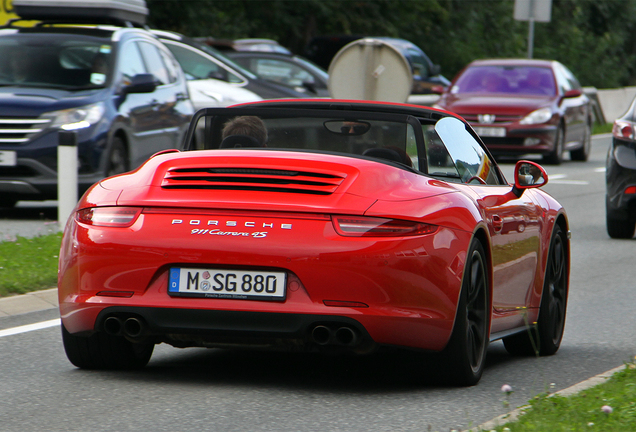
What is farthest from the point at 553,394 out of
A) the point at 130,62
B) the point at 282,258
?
the point at 130,62

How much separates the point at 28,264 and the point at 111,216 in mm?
3616

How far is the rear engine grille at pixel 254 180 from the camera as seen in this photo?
5363 millimetres

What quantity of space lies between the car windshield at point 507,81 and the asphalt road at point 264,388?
1485 cm

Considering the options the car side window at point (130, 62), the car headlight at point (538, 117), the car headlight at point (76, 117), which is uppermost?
the car side window at point (130, 62)

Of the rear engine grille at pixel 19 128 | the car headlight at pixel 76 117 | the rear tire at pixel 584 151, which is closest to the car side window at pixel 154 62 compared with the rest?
the car headlight at pixel 76 117

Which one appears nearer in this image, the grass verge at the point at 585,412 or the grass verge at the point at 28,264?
the grass verge at the point at 585,412

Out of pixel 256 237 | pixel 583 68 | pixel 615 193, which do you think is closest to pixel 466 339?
pixel 256 237

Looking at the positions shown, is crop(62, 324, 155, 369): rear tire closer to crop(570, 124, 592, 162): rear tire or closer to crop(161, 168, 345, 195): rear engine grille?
crop(161, 168, 345, 195): rear engine grille

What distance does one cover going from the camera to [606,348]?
719 cm

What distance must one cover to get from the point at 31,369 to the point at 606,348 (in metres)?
3.12

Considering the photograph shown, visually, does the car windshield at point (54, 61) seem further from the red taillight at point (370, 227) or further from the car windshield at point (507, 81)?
the car windshield at point (507, 81)

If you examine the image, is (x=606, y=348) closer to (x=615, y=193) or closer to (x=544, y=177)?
(x=544, y=177)

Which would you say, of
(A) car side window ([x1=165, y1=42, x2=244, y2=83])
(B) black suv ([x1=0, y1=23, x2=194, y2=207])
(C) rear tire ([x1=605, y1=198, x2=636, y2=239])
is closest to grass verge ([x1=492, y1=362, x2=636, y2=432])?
(B) black suv ([x1=0, y1=23, x2=194, y2=207])

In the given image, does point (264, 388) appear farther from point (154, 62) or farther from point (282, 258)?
point (154, 62)
